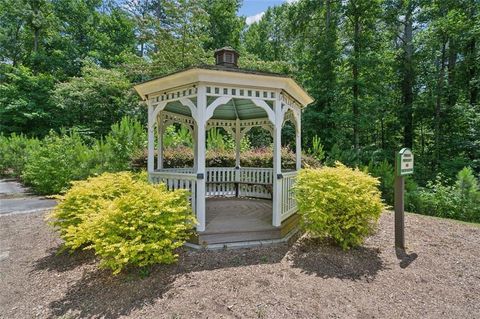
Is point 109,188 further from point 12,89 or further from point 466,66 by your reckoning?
point 12,89

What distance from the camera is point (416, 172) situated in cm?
1246

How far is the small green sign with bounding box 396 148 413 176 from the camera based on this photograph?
4.30m

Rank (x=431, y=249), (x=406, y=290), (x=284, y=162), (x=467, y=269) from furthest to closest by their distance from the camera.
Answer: (x=284, y=162), (x=431, y=249), (x=467, y=269), (x=406, y=290)

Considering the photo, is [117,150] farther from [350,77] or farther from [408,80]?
[408,80]

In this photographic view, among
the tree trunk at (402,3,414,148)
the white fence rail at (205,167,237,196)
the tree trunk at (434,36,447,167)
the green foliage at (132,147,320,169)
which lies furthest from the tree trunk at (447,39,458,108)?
the white fence rail at (205,167,237,196)

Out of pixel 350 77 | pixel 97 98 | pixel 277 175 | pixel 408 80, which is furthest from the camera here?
pixel 97 98

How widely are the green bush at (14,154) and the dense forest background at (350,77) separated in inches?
107

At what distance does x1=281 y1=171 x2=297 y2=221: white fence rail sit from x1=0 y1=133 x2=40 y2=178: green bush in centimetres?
1364

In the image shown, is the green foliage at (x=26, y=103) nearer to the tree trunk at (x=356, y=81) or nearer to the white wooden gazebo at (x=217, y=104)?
the white wooden gazebo at (x=217, y=104)

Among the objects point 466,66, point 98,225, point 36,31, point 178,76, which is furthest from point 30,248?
point 36,31

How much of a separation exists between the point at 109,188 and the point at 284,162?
→ 5693 millimetres

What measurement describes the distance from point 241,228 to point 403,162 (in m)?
2.88

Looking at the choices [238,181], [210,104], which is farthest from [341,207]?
[238,181]

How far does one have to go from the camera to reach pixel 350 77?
47.4 feet
